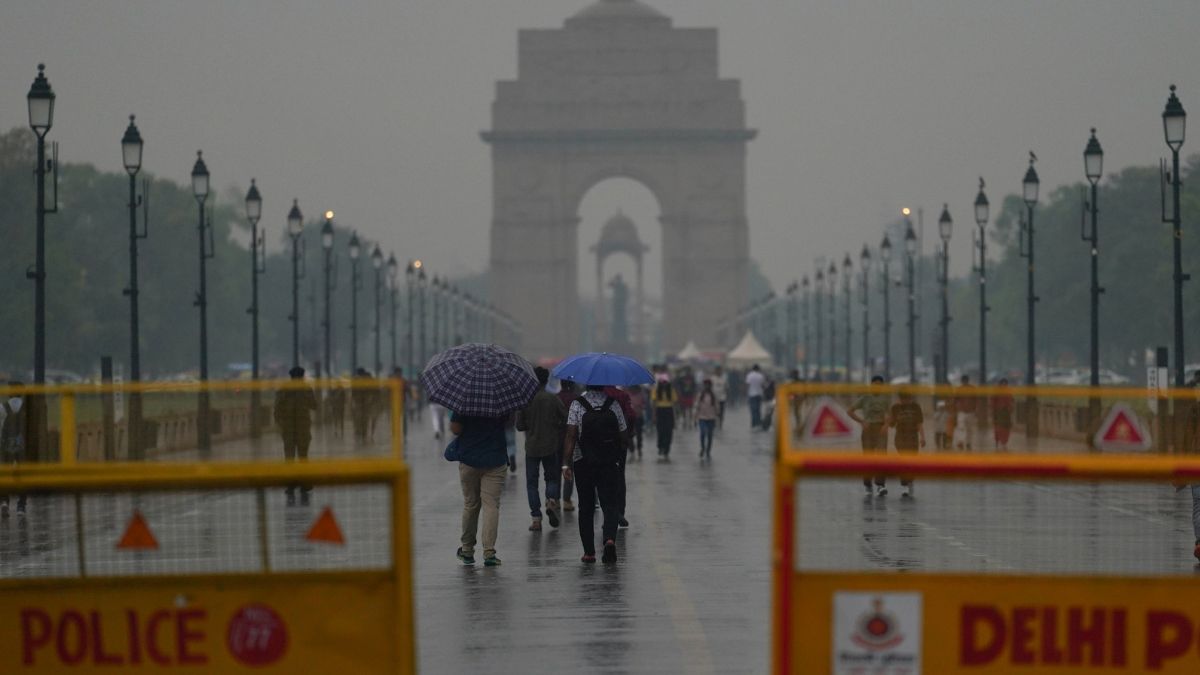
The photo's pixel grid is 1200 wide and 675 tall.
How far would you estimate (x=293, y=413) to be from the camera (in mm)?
22422

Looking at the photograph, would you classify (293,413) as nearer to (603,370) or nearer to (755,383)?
(603,370)

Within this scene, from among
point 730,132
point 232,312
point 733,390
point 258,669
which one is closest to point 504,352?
point 258,669

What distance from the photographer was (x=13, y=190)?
243ft

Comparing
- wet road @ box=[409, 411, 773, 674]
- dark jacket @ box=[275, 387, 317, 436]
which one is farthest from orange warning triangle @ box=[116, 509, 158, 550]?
dark jacket @ box=[275, 387, 317, 436]

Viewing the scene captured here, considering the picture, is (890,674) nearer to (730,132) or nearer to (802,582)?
(802,582)

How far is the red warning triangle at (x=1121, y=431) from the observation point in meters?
9.50

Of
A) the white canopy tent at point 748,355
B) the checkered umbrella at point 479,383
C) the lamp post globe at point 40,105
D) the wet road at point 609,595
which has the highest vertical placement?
the lamp post globe at point 40,105

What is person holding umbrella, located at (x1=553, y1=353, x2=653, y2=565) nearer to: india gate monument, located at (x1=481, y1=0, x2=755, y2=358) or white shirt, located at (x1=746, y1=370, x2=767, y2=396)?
white shirt, located at (x1=746, y1=370, x2=767, y2=396)

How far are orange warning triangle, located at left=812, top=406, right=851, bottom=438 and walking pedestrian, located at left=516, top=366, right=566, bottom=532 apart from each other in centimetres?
1231

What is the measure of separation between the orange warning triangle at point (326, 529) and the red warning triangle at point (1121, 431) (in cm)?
331

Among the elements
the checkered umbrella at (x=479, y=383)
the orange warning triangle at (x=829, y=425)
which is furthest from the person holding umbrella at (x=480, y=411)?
the orange warning triangle at (x=829, y=425)

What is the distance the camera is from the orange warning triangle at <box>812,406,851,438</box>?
9025mm

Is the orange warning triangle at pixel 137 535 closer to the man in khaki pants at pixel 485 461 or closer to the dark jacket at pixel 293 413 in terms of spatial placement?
the man in khaki pants at pixel 485 461

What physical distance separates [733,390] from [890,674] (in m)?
79.2
